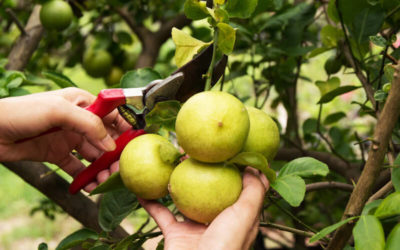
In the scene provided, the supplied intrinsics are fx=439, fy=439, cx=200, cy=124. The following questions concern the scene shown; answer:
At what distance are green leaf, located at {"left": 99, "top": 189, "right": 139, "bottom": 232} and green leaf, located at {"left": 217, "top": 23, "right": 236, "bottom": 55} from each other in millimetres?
497

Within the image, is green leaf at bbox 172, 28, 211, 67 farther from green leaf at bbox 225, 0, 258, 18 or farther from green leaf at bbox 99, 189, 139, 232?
green leaf at bbox 99, 189, 139, 232

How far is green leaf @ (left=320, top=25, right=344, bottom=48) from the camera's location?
127 centimetres

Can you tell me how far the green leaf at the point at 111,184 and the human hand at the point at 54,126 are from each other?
102mm

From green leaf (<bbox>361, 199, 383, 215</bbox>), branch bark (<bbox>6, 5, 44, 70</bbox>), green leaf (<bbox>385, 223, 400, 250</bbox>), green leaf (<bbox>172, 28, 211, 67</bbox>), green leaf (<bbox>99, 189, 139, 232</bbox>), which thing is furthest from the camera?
branch bark (<bbox>6, 5, 44, 70</bbox>)

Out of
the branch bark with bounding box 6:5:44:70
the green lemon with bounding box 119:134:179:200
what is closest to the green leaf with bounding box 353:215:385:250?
the green lemon with bounding box 119:134:179:200

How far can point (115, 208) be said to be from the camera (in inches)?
45.9

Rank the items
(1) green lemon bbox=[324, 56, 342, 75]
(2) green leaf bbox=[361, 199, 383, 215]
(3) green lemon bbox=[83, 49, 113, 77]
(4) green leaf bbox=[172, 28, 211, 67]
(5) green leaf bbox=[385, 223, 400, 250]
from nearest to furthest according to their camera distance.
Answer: (5) green leaf bbox=[385, 223, 400, 250]
(2) green leaf bbox=[361, 199, 383, 215]
(4) green leaf bbox=[172, 28, 211, 67]
(1) green lemon bbox=[324, 56, 342, 75]
(3) green lemon bbox=[83, 49, 113, 77]

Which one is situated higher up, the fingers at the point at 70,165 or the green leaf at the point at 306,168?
the green leaf at the point at 306,168

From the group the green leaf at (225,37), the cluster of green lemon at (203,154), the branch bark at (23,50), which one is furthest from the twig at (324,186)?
the branch bark at (23,50)

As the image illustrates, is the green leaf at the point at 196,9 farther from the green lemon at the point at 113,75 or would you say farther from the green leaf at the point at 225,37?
the green lemon at the point at 113,75

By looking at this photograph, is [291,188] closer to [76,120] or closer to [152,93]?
[152,93]

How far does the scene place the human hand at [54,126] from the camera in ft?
3.29

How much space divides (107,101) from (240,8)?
1.23ft

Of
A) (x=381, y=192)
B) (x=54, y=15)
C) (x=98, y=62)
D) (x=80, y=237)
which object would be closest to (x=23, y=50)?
(x=54, y=15)
